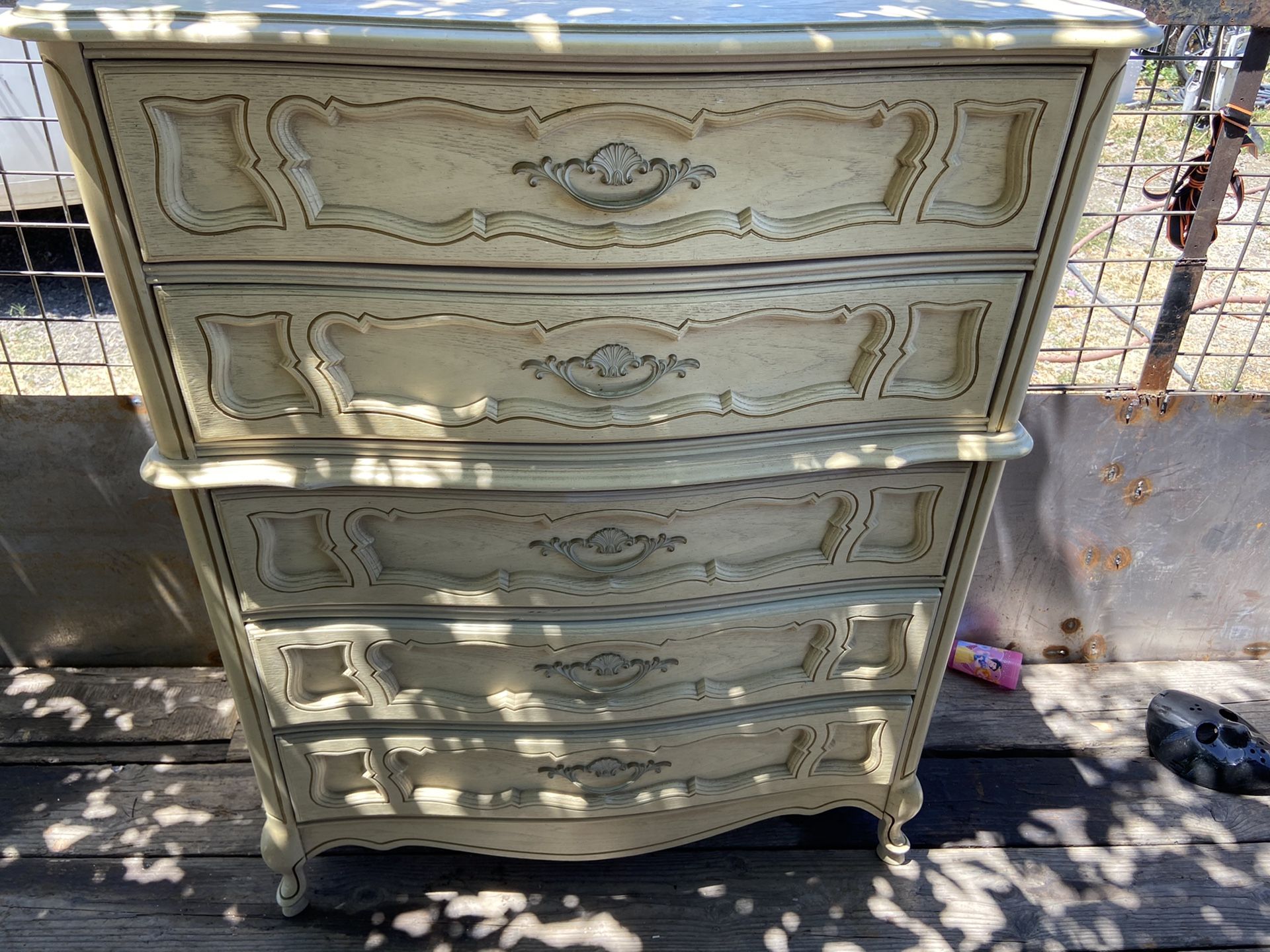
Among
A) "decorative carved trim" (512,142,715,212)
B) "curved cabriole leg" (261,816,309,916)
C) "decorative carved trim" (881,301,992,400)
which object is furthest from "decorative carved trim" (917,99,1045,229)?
"curved cabriole leg" (261,816,309,916)

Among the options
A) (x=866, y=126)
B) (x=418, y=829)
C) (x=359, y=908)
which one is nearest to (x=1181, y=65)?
(x=866, y=126)

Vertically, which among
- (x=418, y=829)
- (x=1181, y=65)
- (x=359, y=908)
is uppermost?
(x=1181, y=65)

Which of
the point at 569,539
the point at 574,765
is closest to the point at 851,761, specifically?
the point at 574,765

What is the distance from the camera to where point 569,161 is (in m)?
1.34

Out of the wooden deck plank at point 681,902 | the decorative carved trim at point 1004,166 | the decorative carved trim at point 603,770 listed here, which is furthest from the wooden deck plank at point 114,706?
the decorative carved trim at point 1004,166

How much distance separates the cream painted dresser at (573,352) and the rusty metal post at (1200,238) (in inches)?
38.9

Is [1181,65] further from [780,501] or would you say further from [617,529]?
[617,529]

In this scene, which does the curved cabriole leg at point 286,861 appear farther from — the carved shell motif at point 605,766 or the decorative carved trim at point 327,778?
the carved shell motif at point 605,766

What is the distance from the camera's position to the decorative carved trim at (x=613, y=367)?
1.52m

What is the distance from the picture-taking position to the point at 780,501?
1.74 meters

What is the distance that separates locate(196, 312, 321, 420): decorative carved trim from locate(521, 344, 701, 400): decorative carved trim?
35cm

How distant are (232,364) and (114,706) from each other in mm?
1687

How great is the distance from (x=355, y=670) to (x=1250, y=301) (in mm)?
2454

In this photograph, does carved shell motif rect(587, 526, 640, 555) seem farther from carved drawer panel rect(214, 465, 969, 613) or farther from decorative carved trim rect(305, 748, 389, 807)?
decorative carved trim rect(305, 748, 389, 807)
